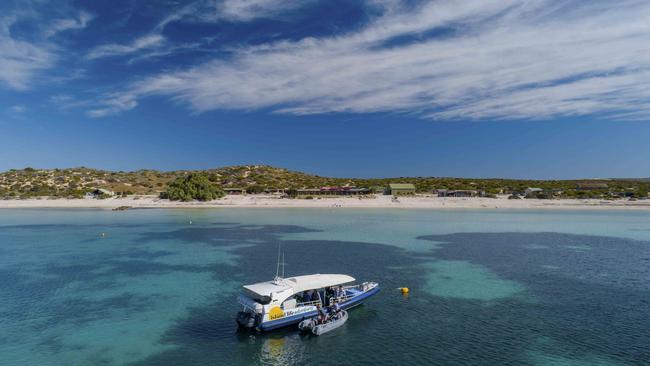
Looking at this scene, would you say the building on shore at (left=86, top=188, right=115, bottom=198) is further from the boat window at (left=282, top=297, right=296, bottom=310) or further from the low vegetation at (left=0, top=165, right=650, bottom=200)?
the boat window at (left=282, top=297, right=296, bottom=310)

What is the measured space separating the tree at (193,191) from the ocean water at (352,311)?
50.8m

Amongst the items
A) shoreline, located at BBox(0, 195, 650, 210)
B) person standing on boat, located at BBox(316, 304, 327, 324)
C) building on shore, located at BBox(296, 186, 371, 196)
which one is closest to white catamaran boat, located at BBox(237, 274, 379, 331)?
person standing on boat, located at BBox(316, 304, 327, 324)

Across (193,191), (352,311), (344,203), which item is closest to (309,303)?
(352,311)

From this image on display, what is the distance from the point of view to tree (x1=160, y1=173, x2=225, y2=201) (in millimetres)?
107312

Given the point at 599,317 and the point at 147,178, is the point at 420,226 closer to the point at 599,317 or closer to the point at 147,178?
the point at 599,317

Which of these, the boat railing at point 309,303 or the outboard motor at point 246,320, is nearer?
the outboard motor at point 246,320

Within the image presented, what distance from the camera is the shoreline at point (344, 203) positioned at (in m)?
99.0

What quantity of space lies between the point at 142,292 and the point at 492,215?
73382 millimetres

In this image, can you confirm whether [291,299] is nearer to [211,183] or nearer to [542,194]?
[211,183]

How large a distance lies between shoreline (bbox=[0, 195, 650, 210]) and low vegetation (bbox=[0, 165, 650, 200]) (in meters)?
6.62

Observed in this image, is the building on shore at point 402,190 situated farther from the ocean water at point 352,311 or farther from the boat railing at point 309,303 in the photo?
the boat railing at point 309,303

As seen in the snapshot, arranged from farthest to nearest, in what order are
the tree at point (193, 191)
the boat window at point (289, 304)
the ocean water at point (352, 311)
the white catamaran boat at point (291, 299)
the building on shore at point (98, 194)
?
the building on shore at point (98, 194) < the tree at point (193, 191) < the boat window at point (289, 304) < the white catamaran boat at point (291, 299) < the ocean water at point (352, 311)

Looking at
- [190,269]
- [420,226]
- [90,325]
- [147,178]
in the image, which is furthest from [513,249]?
[147,178]

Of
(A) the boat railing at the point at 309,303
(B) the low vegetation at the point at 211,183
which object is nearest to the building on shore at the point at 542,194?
(B) the low vegetation at the point at 211,183
